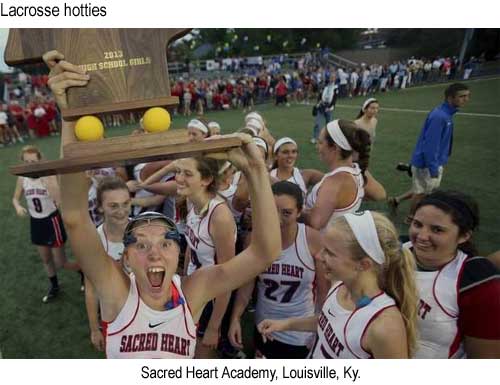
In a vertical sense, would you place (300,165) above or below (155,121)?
below

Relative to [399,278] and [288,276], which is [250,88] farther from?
[399,278]

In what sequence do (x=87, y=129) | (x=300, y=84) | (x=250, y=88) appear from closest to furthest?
(x=87, y=129), (x=250, y=88), (x=300, y=84)

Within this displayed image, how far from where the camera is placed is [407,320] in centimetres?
153

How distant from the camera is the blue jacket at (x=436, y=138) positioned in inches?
179

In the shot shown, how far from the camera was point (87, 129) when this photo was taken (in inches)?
51.1

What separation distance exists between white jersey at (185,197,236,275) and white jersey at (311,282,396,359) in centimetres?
95

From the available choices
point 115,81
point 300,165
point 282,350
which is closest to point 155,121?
point 115,81

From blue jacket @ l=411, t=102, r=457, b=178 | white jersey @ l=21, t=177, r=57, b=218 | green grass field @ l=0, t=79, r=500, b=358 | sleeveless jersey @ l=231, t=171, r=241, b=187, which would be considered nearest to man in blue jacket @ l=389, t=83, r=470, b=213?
blue jacket @ l=411, t=102, r=457, b=178

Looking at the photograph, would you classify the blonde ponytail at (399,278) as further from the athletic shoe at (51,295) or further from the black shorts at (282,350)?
the athletic shoe at (51,295)

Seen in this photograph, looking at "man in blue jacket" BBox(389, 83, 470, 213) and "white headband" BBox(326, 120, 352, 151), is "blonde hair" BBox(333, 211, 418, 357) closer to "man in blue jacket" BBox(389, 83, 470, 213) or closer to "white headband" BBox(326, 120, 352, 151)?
"white headband" BBox(326, 120, 352, 151)

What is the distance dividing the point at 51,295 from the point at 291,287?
3.02m

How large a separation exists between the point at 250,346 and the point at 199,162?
1.74 metres

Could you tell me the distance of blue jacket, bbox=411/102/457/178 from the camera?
4.55m
